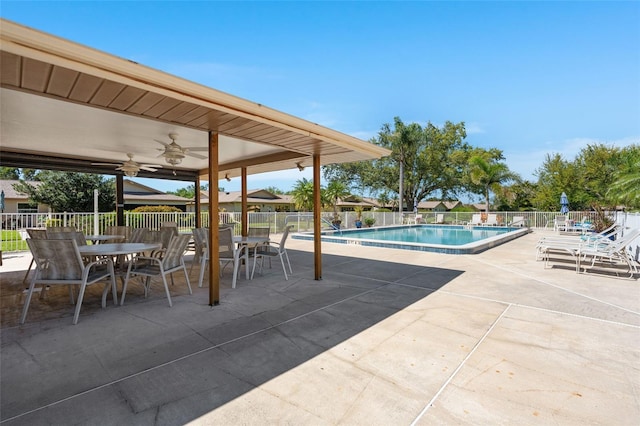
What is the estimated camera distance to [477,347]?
2.82 meters

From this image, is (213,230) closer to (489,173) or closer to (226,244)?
(226,244)

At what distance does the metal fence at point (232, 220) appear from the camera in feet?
32.7

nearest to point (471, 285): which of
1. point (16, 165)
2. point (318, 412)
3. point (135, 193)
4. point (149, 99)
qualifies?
point (318, 412)

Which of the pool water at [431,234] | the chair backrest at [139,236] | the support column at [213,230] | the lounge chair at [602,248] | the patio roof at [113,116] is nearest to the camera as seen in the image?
the patio roof at [113,116]

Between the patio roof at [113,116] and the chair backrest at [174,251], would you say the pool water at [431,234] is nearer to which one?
the patio roof at [113,116]

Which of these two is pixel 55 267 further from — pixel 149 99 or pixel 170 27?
pixel 170 27

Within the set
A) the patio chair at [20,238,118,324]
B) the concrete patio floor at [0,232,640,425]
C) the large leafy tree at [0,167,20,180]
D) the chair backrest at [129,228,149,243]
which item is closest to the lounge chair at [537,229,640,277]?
the concrete patio floor at [0,232,640,425]

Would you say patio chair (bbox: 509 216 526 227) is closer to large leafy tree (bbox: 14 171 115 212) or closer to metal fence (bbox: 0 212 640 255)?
metal fence (bbox: 0 212 640 255)

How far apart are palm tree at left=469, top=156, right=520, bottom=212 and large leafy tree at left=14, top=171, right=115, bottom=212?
2699 centimetres

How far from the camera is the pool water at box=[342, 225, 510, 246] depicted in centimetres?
1395

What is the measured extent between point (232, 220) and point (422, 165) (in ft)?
70.8

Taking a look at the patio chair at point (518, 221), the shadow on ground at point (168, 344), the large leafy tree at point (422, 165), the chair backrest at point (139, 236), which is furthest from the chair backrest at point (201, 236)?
the large leafy tree at point (422, 165)

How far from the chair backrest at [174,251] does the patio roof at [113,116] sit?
153 centimetres

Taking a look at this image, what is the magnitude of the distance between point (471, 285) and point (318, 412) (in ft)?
13.3
